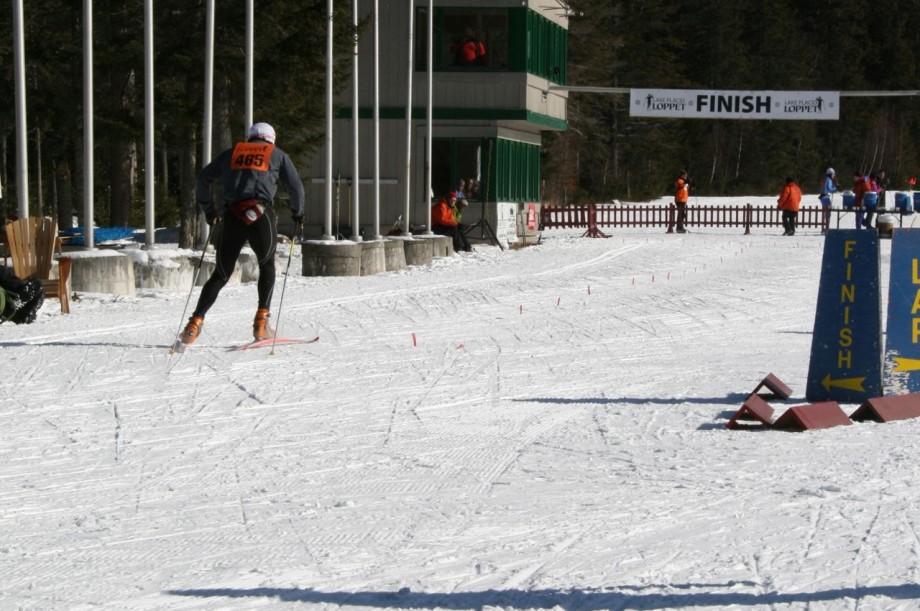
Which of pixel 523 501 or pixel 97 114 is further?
pixel 97 114

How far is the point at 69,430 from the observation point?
799 centimetres

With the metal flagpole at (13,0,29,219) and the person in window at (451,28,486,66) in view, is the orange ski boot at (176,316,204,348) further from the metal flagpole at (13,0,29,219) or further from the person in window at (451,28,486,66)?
the person in window at (451,28,486,66)

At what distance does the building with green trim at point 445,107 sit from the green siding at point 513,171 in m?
0.05

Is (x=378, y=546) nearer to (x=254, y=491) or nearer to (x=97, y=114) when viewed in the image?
(x=254, y=491)

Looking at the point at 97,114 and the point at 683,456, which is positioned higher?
the point at 97,114

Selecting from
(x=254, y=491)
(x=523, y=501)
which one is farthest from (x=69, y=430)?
(x=523, y=501)

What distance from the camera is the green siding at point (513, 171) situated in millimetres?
35438

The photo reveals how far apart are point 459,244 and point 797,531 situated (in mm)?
25961

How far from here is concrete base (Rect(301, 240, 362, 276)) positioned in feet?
72.1

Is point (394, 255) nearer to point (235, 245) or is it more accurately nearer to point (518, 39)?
point (518, 39)

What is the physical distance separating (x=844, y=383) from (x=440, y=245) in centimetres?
1930

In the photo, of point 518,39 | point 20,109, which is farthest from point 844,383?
point 518,39

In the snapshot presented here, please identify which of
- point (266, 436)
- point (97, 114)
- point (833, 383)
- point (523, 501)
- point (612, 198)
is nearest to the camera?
point (523, 501)

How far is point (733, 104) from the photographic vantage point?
41.8 meters
